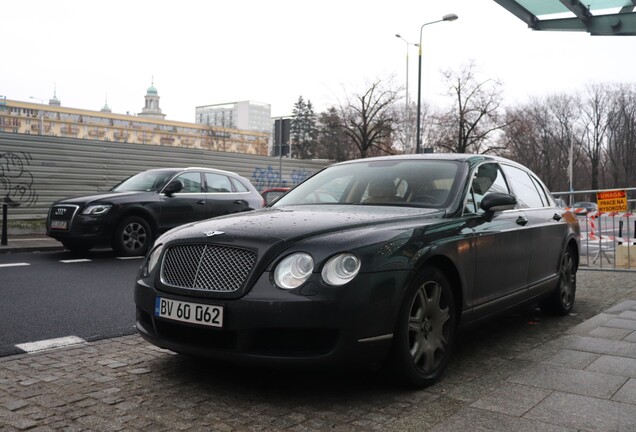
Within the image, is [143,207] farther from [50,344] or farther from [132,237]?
[50,344]

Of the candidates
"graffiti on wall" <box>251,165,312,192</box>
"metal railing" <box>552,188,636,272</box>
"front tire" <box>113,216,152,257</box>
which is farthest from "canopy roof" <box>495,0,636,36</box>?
"graffiti on wall" <box>251,165,312,192</box>

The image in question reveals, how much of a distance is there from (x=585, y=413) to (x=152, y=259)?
2.74 m

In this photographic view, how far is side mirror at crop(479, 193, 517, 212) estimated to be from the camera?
4.57 metres

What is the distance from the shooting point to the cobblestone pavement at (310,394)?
3.15 meters

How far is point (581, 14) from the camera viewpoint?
905 centimetres

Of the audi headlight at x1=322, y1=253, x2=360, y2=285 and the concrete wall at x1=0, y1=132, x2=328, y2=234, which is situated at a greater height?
the concrete wall at x1=0, y1=132, x2=328, y2=234

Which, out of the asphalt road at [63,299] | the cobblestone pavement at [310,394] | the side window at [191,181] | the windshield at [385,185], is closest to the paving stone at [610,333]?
the cobblestone pavement at [310,394]

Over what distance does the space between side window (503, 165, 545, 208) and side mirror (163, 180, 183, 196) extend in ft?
23.0

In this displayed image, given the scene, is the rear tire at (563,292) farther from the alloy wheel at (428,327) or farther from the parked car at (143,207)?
the parked car at (143,207)

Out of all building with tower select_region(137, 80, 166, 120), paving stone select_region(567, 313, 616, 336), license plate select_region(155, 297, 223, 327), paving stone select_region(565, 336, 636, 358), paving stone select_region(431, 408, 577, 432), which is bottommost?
paving stone select_region(567, 313, 616, 336)

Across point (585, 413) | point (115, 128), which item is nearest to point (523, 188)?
point (585, 413)

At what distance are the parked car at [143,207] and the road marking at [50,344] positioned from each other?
19.0 feet

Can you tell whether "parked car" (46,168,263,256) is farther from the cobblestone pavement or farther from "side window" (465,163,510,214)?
"side window" (465,163,510,214)

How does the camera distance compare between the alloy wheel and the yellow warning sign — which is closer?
the alloy wheel
